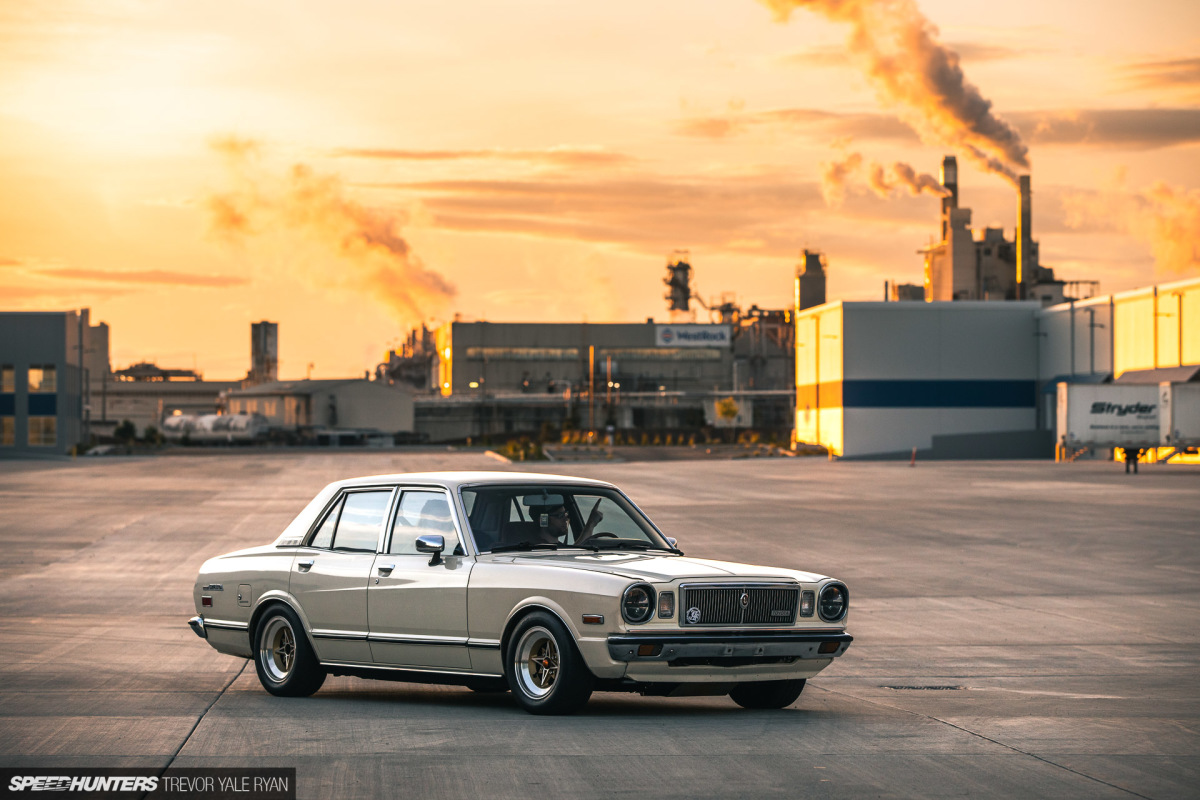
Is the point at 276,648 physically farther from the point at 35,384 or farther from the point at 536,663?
the point at 35,384

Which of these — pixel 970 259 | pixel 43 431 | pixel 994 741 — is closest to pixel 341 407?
pixel 43 431

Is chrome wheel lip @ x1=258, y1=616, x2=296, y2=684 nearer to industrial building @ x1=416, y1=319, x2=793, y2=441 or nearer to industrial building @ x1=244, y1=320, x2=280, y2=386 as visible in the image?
industrial building @ x1=416, y1=319, x2=793, y2=441

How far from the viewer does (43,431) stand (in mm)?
100250

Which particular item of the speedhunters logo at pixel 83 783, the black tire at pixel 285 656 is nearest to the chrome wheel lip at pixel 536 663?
the black tire at pixel 285 656

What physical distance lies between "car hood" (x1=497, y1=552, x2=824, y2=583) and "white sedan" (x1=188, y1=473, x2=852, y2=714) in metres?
0.02

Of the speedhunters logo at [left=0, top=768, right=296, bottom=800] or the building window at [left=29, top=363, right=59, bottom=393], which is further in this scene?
the building window at [left=29, top=363, right=59, bottom=393]

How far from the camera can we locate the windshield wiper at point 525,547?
31.9 ft

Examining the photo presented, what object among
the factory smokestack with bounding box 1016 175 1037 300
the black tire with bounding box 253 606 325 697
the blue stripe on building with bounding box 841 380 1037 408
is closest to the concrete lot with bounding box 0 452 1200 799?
the black tire with bounding box 253 606 325 697

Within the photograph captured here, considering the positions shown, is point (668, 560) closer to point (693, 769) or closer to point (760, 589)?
point (760, 589)

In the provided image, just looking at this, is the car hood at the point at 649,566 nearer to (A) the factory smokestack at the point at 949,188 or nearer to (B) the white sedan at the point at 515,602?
(B) the white sedan at the point at 515,602

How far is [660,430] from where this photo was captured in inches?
5438

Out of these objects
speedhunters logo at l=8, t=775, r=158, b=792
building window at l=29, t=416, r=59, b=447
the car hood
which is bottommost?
building window at l=29, t=416, r=59, b=447

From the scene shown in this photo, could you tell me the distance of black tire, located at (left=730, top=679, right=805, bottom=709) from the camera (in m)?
9.85

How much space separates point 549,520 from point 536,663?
1.11 metres
